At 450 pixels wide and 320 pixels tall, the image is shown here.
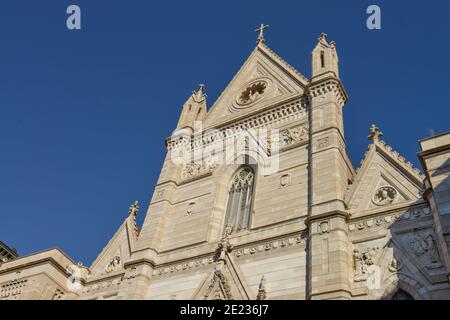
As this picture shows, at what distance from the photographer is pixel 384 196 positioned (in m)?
17.3

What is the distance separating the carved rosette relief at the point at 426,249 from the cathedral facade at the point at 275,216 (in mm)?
36

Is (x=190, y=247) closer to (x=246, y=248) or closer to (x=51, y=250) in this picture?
(x=246, y=248)

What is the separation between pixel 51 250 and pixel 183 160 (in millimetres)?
7691

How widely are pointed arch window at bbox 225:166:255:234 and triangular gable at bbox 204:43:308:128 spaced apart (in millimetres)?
3685

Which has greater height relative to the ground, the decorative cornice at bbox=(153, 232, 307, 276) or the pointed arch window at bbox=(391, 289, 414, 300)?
the decorative cornice at bbox=(153, 232, 307, 276)

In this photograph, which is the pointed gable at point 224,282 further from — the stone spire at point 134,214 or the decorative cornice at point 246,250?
the stone spire at point 134,214

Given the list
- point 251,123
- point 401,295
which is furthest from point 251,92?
point 401,295

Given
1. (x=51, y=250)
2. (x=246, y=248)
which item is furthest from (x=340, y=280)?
(x=51, y=250)

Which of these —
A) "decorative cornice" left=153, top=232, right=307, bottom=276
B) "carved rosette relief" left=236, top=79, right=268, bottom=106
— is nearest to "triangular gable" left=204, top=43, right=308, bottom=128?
"carved rosette relief" left=236, top=79, right=268, bottom=106

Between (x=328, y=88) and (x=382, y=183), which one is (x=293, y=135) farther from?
(x=382, y=183)

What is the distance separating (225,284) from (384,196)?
255 inches

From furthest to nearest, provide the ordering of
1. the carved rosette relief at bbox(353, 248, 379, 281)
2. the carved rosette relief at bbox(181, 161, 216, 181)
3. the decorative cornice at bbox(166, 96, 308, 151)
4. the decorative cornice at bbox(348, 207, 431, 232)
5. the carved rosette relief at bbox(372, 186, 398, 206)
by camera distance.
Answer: the carved rosette relief at bbox(181, 161, 216, 181) → the decorative cornice at bbox(166, 96, 308, 151) → the carved rosette relief at bbox(372, 186, 398, 206) → the decorative cornice at bbox(348, 207, 431, 232) → the carved rosette relief at bbox(353, 248, 379, 281)

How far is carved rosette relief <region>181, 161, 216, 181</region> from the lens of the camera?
2367cm

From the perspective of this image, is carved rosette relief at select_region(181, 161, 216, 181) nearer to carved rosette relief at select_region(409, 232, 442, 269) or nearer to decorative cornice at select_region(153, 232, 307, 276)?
decorative cornice at select_region(153, 232, 307, 276)
